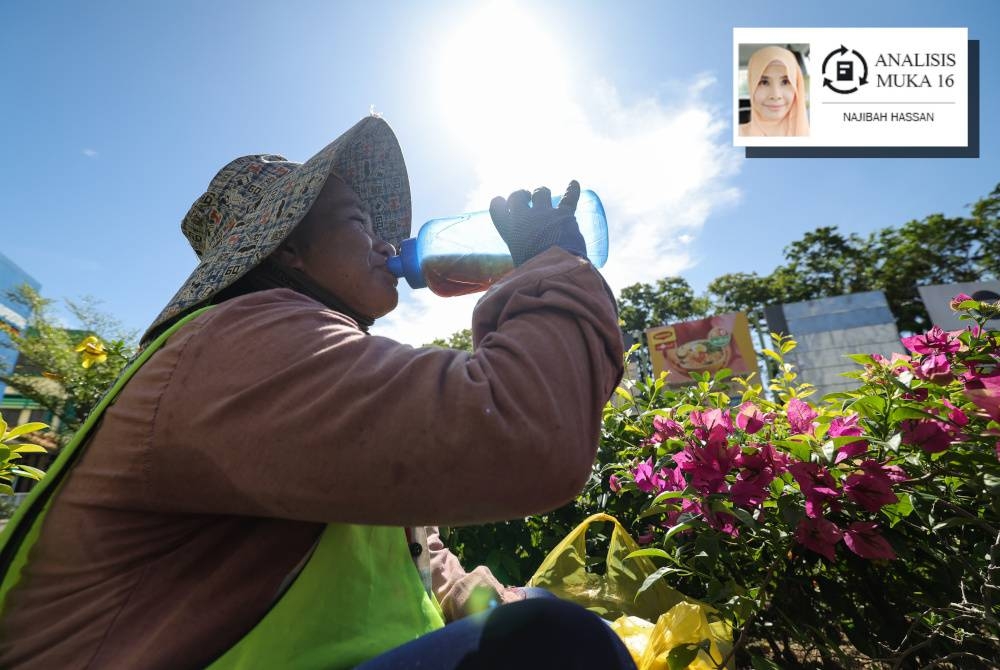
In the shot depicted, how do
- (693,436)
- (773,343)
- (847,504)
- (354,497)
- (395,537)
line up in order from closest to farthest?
1. (354,497)
2. (395,537)
3. (847,504)
4. (693,436)
5. (773,343)

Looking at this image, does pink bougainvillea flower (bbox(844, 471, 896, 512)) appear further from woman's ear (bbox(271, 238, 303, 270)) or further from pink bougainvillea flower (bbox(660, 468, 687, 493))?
Result: woman's ear (bbox(271, 238, 303, 270))

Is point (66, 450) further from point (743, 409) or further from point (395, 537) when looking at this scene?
point (743, 409)

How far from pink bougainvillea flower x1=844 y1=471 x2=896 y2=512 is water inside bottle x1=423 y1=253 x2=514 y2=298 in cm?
109

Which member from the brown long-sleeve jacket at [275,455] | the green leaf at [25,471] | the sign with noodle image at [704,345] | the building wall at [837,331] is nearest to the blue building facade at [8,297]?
the green leaf at [25,471]

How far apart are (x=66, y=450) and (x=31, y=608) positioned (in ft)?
0.75

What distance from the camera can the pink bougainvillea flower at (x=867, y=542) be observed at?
124 cm

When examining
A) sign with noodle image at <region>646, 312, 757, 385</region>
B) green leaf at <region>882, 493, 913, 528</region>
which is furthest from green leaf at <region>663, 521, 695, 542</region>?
sign with noodle image at <region>646, 312, 757, 385</region>

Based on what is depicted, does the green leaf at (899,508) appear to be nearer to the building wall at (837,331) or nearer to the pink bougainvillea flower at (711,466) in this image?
the pink bougainvillea flower at (711,466)

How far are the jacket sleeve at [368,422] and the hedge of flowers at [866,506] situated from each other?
861 millimetres

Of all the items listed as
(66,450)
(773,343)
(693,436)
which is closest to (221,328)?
(66,450)

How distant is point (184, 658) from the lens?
2.33 feet

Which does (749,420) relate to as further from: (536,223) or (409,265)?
(409,265)

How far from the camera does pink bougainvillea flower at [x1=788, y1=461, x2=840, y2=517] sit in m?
1.28

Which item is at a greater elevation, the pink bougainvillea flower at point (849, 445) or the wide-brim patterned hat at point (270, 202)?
the wide-brim patterned hat at point (270, 202)
